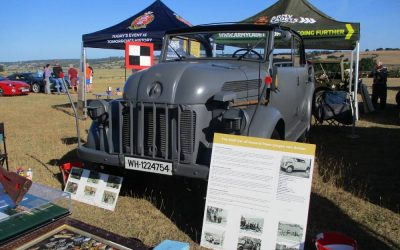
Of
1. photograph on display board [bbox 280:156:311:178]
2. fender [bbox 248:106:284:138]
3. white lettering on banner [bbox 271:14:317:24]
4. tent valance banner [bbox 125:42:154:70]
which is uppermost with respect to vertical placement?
white lettering on banner [bbox 271:14:317:24]

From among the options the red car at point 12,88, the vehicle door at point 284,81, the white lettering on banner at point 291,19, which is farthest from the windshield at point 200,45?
the red car at point 12,88

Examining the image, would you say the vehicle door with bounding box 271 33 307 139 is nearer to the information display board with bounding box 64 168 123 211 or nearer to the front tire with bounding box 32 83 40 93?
the information display board with bounding box 64 168 123 211

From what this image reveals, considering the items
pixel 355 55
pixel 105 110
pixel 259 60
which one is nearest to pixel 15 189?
pixel 105 110

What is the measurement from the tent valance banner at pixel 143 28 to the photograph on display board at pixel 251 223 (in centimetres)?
704

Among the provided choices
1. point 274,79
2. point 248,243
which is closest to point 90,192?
point 248,243

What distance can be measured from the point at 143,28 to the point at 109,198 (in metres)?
6.47

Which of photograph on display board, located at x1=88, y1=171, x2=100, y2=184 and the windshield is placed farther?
the windshield

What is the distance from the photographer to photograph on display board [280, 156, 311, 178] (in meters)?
2.85

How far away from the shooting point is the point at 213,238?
10.4 feet

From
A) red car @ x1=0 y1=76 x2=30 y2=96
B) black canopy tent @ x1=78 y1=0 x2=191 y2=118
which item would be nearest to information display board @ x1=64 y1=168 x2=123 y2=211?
black canopy tent @ x1=78 y1=0 x2=191 y2=118

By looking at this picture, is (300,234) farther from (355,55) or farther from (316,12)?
(316,12)

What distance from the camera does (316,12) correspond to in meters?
9.88

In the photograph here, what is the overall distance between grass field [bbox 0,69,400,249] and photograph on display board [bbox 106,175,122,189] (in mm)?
258

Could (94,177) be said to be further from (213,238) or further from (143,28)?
(143,28)
